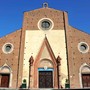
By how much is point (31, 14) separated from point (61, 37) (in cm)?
519

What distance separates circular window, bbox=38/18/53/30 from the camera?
21.1 m

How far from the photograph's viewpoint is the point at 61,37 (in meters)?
20.4

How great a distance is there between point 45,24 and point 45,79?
22.8 feet

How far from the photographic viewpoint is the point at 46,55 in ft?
64.4

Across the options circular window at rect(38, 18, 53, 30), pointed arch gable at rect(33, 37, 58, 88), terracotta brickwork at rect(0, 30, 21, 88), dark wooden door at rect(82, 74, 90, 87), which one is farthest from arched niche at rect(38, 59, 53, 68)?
circular window at rect(38, 18, 53, 30)

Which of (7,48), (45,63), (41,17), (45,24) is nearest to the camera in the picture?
(45,63)

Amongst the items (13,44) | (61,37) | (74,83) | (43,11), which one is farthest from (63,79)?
(43,11)

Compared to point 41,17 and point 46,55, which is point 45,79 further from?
point 41,17

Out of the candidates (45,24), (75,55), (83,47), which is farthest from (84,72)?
(45,24)

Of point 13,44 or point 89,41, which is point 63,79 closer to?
point 89,41

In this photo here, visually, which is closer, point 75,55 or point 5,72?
point 5,72

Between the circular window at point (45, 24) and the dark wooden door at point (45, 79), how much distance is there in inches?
221

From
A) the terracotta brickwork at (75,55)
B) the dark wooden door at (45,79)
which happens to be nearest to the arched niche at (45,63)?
the dark wooden door at (45,79)

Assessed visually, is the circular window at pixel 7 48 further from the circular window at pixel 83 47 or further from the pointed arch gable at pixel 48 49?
the circular window at pixel 83 47
